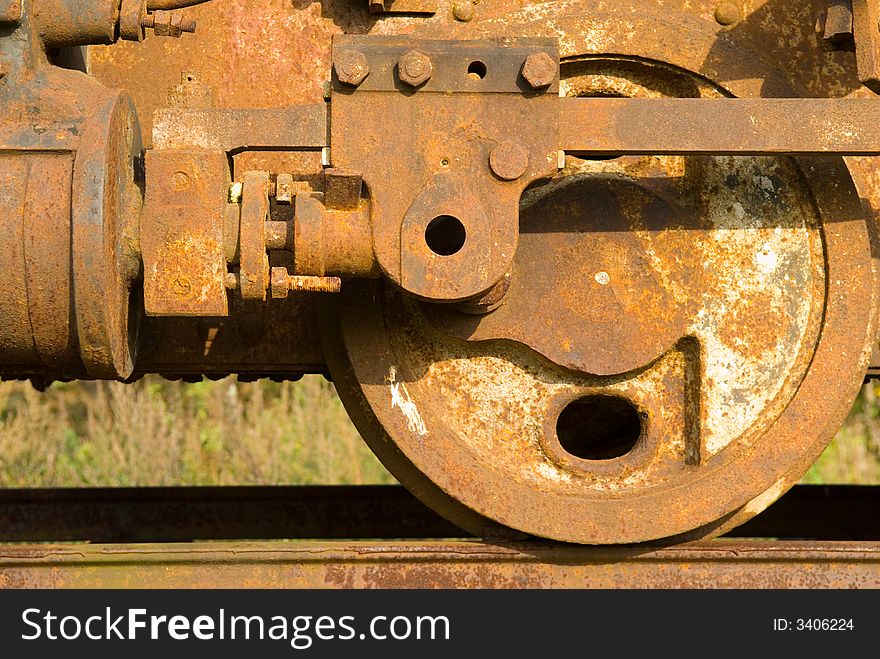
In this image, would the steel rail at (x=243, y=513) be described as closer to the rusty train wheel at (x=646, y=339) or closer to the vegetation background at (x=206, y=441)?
the rusty train wheel at (x=646, y=339)

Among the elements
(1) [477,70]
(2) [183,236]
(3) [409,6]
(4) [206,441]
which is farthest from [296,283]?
(4) [206,441]

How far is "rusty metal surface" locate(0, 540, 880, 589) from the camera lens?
95.9 inches

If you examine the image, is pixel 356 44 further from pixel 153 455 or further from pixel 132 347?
pixel 153 455

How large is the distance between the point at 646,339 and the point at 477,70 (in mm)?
694

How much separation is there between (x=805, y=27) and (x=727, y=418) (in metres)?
0.89

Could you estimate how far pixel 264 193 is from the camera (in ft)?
7.64

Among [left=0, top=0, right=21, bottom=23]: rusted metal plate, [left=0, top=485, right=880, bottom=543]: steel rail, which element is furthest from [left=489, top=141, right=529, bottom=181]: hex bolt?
[left=0, top=485, right=880, bottom=543]: steel rail

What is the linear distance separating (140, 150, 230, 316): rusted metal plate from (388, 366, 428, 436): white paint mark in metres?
0.47

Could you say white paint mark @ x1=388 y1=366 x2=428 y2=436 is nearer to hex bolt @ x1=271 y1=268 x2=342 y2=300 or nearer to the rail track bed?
the rail track bed

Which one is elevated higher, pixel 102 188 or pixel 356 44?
pixel 356 44

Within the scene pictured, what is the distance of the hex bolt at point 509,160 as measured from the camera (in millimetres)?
2305

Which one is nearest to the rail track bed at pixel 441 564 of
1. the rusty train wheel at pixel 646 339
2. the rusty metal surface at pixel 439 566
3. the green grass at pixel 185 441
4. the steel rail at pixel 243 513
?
the rusty metal surface at pixel 439 566

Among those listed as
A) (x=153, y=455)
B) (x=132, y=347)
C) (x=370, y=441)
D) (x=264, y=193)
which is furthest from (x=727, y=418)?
(x=153, y=455)

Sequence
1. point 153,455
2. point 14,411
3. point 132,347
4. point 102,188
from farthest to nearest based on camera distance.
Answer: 1. point 14,411
2. point 153,455
3. point 132,347
4. point 102,188
